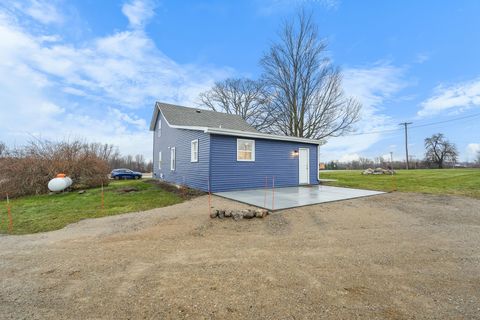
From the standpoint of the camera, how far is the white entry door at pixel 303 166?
42.2 feet

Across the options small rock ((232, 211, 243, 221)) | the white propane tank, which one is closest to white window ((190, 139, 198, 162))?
small rock ((232, 211, 243, 221))

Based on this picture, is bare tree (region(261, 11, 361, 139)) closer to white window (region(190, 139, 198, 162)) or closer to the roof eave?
the roof eave

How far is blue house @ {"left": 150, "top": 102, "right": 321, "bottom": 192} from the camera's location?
10.0 metres

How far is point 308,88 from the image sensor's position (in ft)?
71.0

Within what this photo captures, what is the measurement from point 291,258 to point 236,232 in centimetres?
165

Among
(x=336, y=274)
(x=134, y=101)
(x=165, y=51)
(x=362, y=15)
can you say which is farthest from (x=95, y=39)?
(x=362, y=15)

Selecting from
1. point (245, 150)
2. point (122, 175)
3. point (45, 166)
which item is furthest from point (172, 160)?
point (122, 175)

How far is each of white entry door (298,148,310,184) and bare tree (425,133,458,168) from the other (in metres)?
42.5

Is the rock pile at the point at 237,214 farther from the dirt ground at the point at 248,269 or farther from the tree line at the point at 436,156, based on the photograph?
the tree line at the point at 436,156

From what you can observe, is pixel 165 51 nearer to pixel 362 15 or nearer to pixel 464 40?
pixel 362 15

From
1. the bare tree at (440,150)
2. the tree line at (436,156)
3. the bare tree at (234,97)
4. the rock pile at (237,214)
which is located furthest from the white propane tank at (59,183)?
the bare tree at (440,150)

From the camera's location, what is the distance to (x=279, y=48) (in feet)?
73.2

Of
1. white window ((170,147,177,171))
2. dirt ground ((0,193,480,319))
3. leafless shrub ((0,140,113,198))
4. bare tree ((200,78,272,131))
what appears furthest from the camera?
bare tree ((200,78,272,131))

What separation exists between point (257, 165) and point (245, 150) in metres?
1.03
